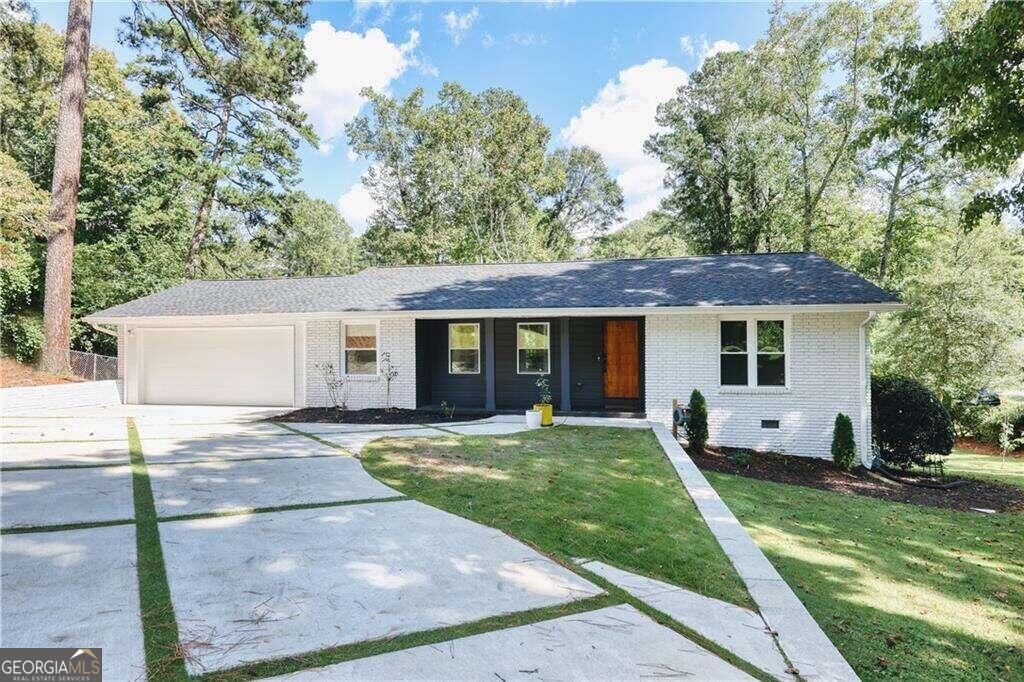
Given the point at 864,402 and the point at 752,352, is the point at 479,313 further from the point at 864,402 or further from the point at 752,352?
the point at 864,402

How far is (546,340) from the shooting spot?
42.3 feet

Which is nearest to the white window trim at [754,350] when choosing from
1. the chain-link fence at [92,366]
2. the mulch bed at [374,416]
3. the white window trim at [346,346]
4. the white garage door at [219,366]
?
the mulch bed at [374,416]

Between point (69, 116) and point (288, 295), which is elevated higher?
point (69, 116)

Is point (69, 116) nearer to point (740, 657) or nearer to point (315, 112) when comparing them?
point (315, 112)

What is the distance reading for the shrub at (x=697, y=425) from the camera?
9859 mm

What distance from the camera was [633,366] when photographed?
12750 millimetres

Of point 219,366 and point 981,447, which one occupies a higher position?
point 219,366

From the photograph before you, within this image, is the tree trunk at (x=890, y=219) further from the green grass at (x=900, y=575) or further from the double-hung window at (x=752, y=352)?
the green grass at (x=900, y=575)

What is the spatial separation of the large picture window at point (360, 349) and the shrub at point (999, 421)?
1768 cm

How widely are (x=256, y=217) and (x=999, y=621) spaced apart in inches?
1016

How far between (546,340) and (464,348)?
6.82 ft

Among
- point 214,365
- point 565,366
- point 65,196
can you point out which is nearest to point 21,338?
point 65,196

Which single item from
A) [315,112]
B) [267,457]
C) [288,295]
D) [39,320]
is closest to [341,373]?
[288,295]

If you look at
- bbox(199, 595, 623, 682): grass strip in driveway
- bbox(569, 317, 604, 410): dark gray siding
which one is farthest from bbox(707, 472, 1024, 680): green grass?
bbox(569, 317, 604, 410): dark gray siding
